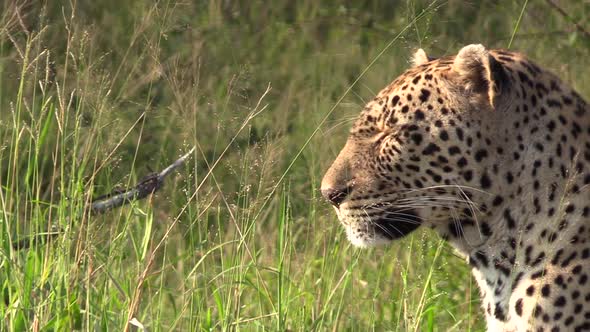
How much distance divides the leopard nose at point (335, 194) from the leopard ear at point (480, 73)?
54cm

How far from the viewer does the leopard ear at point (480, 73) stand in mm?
4797

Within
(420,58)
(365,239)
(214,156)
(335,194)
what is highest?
(420,58)

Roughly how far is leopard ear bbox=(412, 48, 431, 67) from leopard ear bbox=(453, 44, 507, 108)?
39cm

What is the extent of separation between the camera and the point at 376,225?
5.05 metres

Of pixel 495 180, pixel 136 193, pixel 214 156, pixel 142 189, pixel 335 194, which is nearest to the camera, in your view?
pixel 495 180

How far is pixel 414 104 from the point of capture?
16.2 feet

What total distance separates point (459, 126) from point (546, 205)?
1.25ft

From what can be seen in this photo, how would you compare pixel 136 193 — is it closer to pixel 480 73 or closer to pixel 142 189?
pixel 142 189

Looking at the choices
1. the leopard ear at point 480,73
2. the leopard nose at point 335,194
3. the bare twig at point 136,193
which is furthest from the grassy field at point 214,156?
the leopard ear at point 480,73

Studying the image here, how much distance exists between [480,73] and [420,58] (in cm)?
47

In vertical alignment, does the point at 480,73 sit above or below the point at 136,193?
above

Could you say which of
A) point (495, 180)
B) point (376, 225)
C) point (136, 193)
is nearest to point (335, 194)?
point (376, 225)

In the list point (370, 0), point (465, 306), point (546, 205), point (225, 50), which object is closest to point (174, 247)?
point (465, 306)

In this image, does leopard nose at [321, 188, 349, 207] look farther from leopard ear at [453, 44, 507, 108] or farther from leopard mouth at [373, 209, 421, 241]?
leopard ear at [453, 44, 507, 108]
